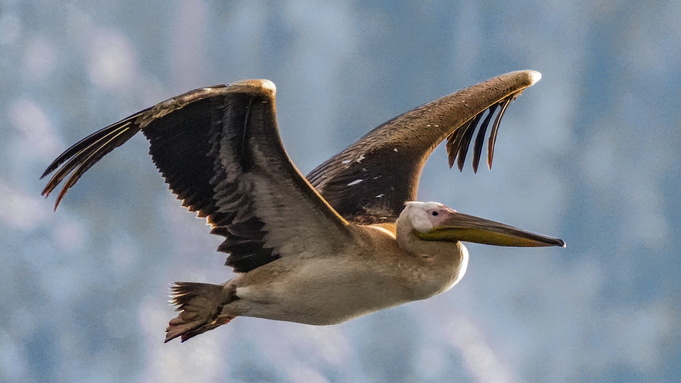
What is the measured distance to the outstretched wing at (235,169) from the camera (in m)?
9.29

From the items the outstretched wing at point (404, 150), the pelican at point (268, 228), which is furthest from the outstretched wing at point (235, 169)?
the outstretched wing at point (404, 150)

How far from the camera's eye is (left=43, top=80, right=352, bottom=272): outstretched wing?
9.29 m

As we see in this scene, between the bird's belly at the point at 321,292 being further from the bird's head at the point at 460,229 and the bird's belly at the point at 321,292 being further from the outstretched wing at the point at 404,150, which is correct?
the outstretched wing at the point at 404,150

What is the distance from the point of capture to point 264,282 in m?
10.1

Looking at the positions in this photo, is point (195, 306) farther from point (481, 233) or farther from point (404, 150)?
point (404, 150)

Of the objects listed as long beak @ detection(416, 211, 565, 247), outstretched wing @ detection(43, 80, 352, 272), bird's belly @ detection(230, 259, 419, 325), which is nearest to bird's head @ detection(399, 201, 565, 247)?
long beak @ detection(416, 211, 565, 247)

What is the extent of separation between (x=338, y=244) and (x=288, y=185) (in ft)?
2.45

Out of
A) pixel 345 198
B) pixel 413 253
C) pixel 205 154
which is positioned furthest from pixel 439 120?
pixel 205 154

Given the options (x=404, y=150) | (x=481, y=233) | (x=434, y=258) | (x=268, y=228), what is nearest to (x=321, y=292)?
(x=268, y=228)

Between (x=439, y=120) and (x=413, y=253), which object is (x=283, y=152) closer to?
(x=413, y=253)

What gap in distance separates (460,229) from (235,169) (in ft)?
7.47

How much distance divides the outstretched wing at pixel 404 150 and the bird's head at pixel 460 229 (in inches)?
50.3

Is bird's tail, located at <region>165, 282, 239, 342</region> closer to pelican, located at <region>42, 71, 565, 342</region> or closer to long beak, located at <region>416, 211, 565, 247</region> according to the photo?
pelican, located at <region>42, 71, 565, 342</region>

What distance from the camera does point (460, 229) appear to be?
10.3m
